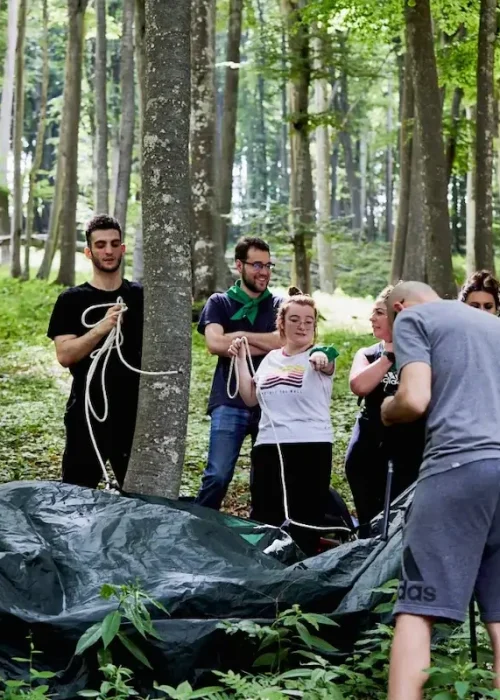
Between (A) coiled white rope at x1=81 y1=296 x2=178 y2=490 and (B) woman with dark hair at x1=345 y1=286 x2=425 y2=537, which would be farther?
(A) coiled white rope at x1=81 y1=296 x2=178 y2=490

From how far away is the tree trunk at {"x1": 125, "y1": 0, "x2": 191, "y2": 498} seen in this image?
5445 millimetres

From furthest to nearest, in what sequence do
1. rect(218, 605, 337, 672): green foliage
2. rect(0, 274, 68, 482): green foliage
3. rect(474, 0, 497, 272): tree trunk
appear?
rect(474, 0, 497, 272): tree trunk → rect(0, 274, 68, 482): green foliage → rect(218, 605, 337, 672): green foliage

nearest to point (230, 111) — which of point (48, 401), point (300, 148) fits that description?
point (300, 148)

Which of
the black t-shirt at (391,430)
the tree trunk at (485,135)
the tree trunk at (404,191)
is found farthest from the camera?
the tree trunk at (404,191)

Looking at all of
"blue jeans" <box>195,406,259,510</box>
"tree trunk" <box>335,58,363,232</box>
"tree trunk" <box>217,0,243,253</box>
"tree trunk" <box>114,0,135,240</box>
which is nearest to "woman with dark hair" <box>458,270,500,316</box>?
"blue jeans" <box>195,406,259,510</box>

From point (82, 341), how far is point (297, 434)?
132cm

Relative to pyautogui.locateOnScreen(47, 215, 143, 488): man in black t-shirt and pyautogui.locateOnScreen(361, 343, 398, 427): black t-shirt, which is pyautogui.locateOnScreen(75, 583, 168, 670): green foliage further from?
pyautogui.locateOnScreen(361, 343, 398, 427): black t-shirt

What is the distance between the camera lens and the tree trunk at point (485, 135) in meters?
11.8

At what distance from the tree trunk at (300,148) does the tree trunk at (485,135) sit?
3595mm

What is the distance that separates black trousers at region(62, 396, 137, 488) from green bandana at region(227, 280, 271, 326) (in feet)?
2.74

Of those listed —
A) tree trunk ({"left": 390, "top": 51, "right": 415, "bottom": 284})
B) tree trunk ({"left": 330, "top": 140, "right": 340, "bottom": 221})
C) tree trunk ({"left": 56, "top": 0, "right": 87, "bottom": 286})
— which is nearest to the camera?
tree trunk ({"left": 390, "top": 51, "right": 415, "bottom": 284})

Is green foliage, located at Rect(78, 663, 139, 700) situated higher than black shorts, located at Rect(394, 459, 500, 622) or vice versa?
black shorts, located at Rect(394, 459, 500, 622)

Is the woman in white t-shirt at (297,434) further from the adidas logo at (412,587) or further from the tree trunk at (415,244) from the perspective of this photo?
the tree trunk at (415,244)

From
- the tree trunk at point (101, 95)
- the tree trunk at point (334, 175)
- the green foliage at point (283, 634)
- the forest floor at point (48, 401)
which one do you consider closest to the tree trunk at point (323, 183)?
the tree trunk at point (101, 95)
